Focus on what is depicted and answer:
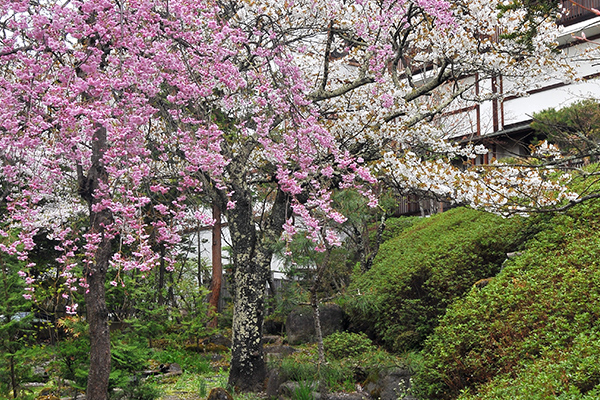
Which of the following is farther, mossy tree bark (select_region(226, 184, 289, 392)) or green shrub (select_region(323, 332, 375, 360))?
green shrub (select_region(323, 332, 375, 360))

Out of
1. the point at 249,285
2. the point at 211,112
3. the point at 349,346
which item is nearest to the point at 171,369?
the point at 249,285

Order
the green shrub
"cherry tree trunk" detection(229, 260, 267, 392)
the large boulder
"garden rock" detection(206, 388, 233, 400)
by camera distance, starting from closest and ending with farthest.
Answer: "garden rock" detection(206, 388, 233, 400) < "cherry tree trunk" detection(229, 260, 267, 392) < the green shrub < the large boulder

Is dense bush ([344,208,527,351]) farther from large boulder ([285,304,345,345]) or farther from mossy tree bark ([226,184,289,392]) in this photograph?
mossy tree bark ([226,184,289,392])

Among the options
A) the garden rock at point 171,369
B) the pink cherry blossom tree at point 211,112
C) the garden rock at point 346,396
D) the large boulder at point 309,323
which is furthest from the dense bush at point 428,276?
the garden rock at point 171,369

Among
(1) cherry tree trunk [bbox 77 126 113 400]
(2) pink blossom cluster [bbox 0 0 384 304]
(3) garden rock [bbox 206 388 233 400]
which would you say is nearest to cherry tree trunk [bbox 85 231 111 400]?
(1) cherry tree trunk [bbox 77 126 113 400]

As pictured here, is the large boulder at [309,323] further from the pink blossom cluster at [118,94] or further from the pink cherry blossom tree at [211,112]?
the pink blossom cluster at [118,94]

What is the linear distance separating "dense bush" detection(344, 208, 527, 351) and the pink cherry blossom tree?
1023 mm

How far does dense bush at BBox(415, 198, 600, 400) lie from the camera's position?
3592mm

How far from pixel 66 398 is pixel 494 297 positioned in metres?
6.43

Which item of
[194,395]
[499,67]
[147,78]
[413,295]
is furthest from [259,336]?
[499,67]

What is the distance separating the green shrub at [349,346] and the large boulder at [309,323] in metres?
1.17

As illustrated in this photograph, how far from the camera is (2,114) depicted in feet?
15.0

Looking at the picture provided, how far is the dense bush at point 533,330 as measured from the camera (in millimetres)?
3592

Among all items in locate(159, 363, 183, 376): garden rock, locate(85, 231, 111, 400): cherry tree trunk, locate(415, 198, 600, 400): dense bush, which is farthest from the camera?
locate(159, 363, 183, 376): garden rock
